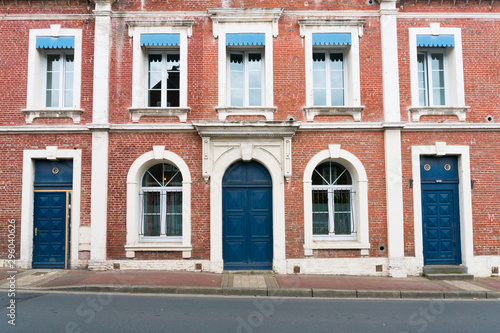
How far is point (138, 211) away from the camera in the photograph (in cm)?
1084

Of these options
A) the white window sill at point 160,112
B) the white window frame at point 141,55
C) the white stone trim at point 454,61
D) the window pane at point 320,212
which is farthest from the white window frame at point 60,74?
the white stone trim at point 454,61

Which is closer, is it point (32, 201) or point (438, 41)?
point (32, 201)

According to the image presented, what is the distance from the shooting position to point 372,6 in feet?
36.0

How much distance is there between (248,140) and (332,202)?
3059mm

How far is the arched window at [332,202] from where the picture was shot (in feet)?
35.6

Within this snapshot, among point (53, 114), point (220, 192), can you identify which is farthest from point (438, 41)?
point (53, 114)

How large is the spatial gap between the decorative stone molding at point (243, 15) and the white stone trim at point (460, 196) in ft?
17.9

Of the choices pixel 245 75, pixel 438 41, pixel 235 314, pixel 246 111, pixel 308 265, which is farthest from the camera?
pixel 245 75

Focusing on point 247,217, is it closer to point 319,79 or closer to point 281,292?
point 281,292

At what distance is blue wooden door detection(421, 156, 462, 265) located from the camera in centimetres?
1069

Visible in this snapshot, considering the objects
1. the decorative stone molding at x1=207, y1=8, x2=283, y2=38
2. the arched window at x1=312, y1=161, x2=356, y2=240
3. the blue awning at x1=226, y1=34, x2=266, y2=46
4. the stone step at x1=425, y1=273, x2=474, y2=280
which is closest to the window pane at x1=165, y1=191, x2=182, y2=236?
the arched window at x1=312, y1=161, x2=356, y2=240

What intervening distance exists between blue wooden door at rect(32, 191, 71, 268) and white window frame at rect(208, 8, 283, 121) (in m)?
5.29

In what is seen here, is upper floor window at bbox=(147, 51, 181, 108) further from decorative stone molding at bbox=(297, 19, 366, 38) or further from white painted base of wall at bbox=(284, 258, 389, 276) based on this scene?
white painted base of wall at bbox=(284, 258, 389, 276)

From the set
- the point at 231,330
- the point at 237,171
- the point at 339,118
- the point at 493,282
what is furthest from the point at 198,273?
the point at 493,282
